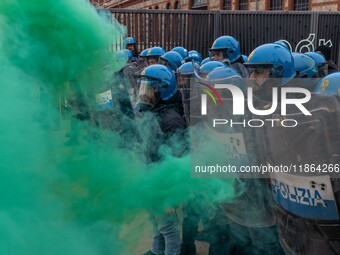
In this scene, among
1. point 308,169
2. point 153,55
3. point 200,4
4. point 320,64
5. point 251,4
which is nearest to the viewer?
point 308,169

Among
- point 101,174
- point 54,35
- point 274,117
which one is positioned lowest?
point 101,174

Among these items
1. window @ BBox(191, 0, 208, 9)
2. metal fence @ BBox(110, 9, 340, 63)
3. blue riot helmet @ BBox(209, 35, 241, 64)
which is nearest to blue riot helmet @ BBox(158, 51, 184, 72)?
blue riot helmet @ BBox(209, 35, 241, 64)

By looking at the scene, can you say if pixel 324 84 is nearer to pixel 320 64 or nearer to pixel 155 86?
pixel 155 86

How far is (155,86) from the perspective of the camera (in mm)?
3439

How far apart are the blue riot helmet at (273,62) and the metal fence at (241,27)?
6.88 m

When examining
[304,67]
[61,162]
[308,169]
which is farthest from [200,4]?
[308,169]

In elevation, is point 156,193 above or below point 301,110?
below

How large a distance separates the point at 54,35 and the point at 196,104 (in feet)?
4.28

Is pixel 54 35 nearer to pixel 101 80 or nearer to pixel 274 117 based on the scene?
pixel 101 80

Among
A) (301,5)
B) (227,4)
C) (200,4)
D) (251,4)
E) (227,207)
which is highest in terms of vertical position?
(200,4)

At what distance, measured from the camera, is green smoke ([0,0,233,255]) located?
6.88 feet

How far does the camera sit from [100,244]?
2395 millimetres

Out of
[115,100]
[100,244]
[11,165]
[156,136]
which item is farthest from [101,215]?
[115,100]

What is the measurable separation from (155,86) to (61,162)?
1390 millimetres
